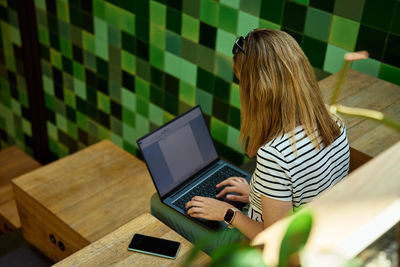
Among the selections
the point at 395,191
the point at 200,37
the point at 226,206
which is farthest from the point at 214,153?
the point at 395,191

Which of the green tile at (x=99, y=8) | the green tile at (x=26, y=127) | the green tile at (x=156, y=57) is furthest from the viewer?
the green tile at (x=26, y=127)

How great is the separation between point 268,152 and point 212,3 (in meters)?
1.11

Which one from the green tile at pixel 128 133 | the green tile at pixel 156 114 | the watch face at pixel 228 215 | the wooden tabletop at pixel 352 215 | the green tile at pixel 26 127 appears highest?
the wooden tabletop at pixel 352 215

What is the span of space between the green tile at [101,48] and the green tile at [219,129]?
76 cm

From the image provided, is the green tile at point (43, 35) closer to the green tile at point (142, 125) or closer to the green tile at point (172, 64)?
the green tile at point (142, 125)

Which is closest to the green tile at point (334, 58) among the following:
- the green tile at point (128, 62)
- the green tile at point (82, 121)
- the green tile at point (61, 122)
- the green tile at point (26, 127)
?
the green tile at point (128, 62)

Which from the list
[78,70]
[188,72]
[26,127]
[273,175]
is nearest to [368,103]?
[273,175]

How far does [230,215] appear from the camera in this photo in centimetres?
154

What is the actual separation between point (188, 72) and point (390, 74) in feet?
3.31

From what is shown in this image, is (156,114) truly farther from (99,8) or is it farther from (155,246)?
(155,246)

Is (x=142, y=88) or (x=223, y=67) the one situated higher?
(x=223, y=67)

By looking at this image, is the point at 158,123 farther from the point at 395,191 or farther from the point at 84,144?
the point at 395,191

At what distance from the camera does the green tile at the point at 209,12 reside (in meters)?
2.25

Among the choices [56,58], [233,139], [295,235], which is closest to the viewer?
[295,235]
